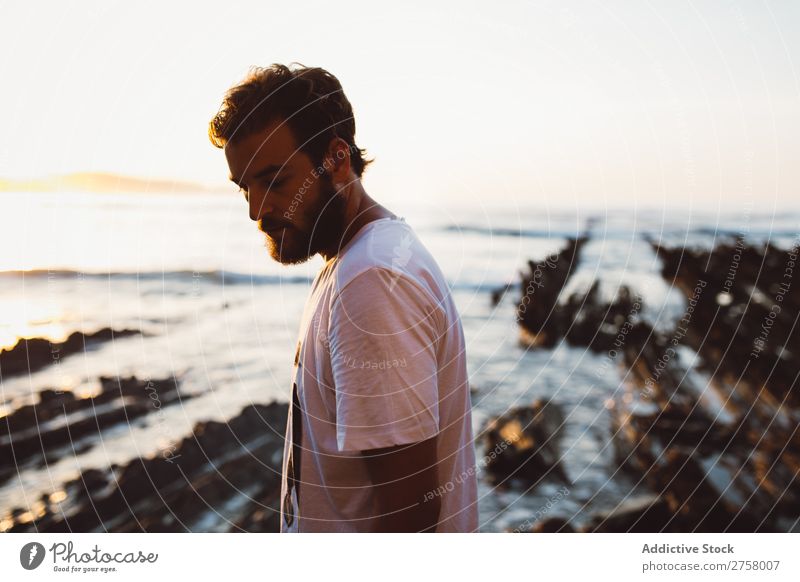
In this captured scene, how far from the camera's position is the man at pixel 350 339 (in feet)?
4.40

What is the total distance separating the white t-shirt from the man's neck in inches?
1.5

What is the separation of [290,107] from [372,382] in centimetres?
75

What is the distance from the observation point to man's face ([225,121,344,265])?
168cm

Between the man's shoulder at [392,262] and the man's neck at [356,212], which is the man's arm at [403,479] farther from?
the man's neck at [356,212]

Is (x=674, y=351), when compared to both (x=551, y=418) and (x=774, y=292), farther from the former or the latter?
(x=551, y=418)

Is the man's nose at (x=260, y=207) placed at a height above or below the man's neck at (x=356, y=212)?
below

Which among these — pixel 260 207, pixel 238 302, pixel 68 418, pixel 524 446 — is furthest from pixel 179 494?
pixel 238 302

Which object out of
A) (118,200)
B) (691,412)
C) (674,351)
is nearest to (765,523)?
(691,412)

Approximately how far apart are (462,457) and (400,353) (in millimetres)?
367

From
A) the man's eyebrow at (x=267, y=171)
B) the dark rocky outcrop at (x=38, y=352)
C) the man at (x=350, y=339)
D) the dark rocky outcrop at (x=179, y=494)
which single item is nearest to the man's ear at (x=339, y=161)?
the man at (x=350, y=339)

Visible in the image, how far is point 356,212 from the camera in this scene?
1.56 meters
